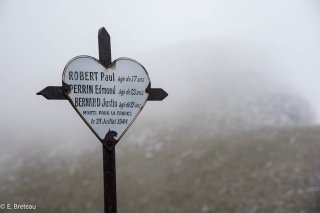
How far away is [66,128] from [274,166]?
127 feet

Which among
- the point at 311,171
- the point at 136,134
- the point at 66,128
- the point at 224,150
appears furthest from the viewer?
the point at 66,128

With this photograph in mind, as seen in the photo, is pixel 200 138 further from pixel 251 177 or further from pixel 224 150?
pixel 251 177

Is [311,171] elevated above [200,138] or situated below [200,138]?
below

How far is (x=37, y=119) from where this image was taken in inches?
2854

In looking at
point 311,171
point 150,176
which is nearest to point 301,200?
point 311,171

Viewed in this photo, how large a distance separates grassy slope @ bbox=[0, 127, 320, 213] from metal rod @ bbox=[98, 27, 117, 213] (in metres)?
22.4

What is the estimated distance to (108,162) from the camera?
16.4 feet

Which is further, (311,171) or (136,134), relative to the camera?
Answer: (136,134)

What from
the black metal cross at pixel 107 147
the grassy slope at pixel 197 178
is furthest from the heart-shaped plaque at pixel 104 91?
the grassy slope at pixel 197 178

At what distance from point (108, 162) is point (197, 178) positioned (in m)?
31.6

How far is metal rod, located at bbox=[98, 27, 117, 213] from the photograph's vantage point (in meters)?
4.93

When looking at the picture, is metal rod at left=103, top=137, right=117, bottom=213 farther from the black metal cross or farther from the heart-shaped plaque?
the heart-shaped plaque

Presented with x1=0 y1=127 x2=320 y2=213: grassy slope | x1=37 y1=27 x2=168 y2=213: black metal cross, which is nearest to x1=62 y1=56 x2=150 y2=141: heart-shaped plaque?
x1=37 y1=27 x2=168 y2=213: black metal cross

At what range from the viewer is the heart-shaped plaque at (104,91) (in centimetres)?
492
